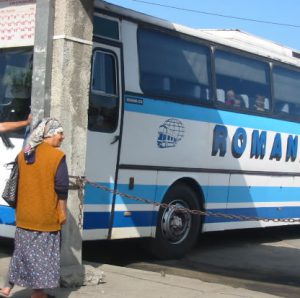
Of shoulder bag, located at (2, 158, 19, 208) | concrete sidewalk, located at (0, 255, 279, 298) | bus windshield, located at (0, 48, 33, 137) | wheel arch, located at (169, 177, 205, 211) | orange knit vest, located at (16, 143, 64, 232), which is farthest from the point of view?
wheel arch, located at (169, 177, 205, 211)

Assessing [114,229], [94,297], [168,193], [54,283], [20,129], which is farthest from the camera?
[168,193]

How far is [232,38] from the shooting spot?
11766 mm

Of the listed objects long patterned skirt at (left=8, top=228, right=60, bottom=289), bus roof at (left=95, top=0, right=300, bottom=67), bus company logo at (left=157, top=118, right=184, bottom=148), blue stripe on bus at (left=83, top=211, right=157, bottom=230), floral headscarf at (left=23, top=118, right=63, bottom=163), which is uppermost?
bus roof at (left=95, top=0, right=300, bottom=67)

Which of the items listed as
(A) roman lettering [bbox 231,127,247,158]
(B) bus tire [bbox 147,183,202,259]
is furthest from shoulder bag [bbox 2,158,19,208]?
(A) roman lettering [bbox 231,127,247,158]

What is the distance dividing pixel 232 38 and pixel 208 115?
6.80 ft

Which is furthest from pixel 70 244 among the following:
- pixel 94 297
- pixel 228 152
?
pixel 228 152

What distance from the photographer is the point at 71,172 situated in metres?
7.34

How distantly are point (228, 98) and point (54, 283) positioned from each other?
5.58 meters

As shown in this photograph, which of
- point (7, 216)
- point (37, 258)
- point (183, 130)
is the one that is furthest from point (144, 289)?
point (183, 130)

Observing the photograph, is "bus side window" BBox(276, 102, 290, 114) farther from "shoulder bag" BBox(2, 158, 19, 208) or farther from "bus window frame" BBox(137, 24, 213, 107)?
"shoulder bag" BBox(2, 158, 19, 208)

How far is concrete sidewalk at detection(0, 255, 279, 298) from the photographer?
696cm

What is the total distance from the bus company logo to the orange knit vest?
3528mm

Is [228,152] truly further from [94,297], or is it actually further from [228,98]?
[94,297]

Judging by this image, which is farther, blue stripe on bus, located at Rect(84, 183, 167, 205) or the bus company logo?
the bus company logo
